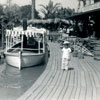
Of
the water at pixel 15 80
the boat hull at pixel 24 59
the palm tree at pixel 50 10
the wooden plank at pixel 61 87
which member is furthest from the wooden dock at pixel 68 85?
the palm tree at pixel 50 10

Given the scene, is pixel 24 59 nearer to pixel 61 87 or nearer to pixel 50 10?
pixel 61 87

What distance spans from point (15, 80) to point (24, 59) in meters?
4.29

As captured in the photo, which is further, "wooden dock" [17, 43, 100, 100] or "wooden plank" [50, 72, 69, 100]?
"wooden dock" [17, 43, 100, 100]

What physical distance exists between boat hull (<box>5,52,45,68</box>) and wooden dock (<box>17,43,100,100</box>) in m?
3.42

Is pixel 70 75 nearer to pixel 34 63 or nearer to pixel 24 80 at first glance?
pixel 24 80

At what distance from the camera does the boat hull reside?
19281 millimetres

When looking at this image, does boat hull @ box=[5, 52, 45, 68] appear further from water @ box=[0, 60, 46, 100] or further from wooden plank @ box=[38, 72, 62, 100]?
wooden plank @ box=[38, 72, 62, 100]

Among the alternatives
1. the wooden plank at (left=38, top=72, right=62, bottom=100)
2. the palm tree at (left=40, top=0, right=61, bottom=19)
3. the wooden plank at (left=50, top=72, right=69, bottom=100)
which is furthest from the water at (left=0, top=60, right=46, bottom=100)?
the palm tree at (left=40, top=0, right=61, bottom=19)

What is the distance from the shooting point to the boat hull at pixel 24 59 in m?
19.3

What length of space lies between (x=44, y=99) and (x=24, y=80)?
223 inches

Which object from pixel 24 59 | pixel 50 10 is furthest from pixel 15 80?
pixel 50 10

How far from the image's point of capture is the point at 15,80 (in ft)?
50.0

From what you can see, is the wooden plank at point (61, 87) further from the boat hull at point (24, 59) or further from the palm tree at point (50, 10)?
the palm tree at point (50, 10)

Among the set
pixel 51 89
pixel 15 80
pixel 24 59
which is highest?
pixel 24 59
